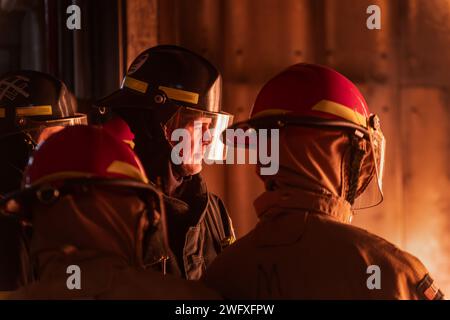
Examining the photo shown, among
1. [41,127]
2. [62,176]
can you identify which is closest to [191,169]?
[41,127]

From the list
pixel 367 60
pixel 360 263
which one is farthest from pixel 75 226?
pixel 367 60

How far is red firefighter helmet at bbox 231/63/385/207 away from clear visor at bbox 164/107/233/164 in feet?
2.78

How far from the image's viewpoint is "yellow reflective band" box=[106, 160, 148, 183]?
2.21 meters

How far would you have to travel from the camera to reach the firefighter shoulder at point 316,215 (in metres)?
2.34

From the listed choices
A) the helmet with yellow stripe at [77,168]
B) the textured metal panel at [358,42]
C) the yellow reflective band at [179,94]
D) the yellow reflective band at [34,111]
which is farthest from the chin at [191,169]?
the textured metal panel at [358,42]

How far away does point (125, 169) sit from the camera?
2244mm

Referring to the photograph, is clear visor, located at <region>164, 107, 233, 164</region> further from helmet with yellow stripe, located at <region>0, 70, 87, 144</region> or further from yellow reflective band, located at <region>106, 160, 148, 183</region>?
yellow reflective band, located at <region>106, 160, 148, 183</region>

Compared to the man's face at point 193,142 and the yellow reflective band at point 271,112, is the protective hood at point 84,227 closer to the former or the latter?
the yellow reflective band at point 271,112

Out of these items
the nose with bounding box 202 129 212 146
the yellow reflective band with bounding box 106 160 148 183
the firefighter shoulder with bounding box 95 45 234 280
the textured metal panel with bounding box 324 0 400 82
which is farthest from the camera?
the textured metal panel with bounding box 324 0 400 82

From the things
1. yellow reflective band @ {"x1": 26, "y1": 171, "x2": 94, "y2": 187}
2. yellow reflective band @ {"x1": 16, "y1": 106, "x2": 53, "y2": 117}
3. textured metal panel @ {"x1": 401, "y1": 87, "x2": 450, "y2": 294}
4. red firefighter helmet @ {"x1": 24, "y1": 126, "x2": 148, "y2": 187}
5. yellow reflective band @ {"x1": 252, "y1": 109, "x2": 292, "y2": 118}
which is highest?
yellow reflective band @ {"x1": 252, "y1": 109, "x2": 292, "y2": 118}

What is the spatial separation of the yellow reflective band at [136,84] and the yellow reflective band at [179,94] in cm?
8

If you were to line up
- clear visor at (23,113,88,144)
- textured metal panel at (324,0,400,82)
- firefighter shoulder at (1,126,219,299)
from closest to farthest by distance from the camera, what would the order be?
firefighter shoulder at (1,126,219,299), clear visor at (23,113,88,144), textured metal panel at (324,0,400,82)

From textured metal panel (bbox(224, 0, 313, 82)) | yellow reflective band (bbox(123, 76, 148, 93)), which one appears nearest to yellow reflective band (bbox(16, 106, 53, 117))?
yellow reflective band (bbox(123, 76, 148, 93))
